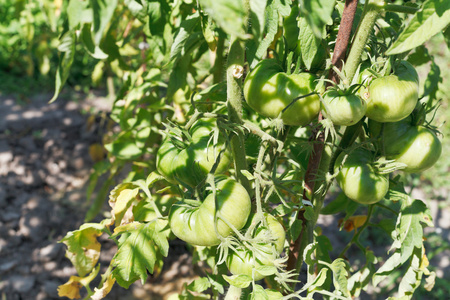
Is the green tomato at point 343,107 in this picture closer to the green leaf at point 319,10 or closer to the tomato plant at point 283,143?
the tomato plant at point 283,143

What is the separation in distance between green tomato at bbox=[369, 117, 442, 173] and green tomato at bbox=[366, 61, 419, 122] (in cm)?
12

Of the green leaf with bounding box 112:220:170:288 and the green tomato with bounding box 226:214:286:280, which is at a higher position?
the green tomato with bounding box 226:214:286:280

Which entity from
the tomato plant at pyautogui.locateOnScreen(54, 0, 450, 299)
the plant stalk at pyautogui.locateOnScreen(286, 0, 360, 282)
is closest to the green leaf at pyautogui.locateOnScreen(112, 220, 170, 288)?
the tomato plant at pyautogui.locateOnScreen(54, 0, 450, 299)

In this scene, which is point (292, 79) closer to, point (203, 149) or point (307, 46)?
point (307, 46)

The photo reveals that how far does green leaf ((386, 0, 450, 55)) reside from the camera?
1.97 feet

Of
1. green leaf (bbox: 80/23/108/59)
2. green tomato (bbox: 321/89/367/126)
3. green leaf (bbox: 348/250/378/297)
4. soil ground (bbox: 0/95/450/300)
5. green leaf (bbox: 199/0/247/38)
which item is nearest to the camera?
green leaf (bbox: 199/0/247/38)

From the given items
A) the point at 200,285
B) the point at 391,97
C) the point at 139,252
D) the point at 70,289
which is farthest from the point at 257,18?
the point at 70,289

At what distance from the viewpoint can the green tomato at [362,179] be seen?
915mm

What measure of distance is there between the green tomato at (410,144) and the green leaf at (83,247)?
0.77 metres

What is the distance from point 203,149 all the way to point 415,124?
0.50 meters

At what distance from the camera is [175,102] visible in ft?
4.93

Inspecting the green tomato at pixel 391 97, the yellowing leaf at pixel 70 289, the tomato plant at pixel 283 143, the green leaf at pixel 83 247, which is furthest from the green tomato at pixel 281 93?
the yellowing leaf at pixel 70 289

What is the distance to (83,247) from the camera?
3.94 feet

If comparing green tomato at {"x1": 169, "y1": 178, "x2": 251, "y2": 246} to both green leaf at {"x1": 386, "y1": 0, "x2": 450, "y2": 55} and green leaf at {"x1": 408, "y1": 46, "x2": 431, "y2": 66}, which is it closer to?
green leaf at {"x1": 386, "y1": 0, "x2": 450, "y2": 55}
